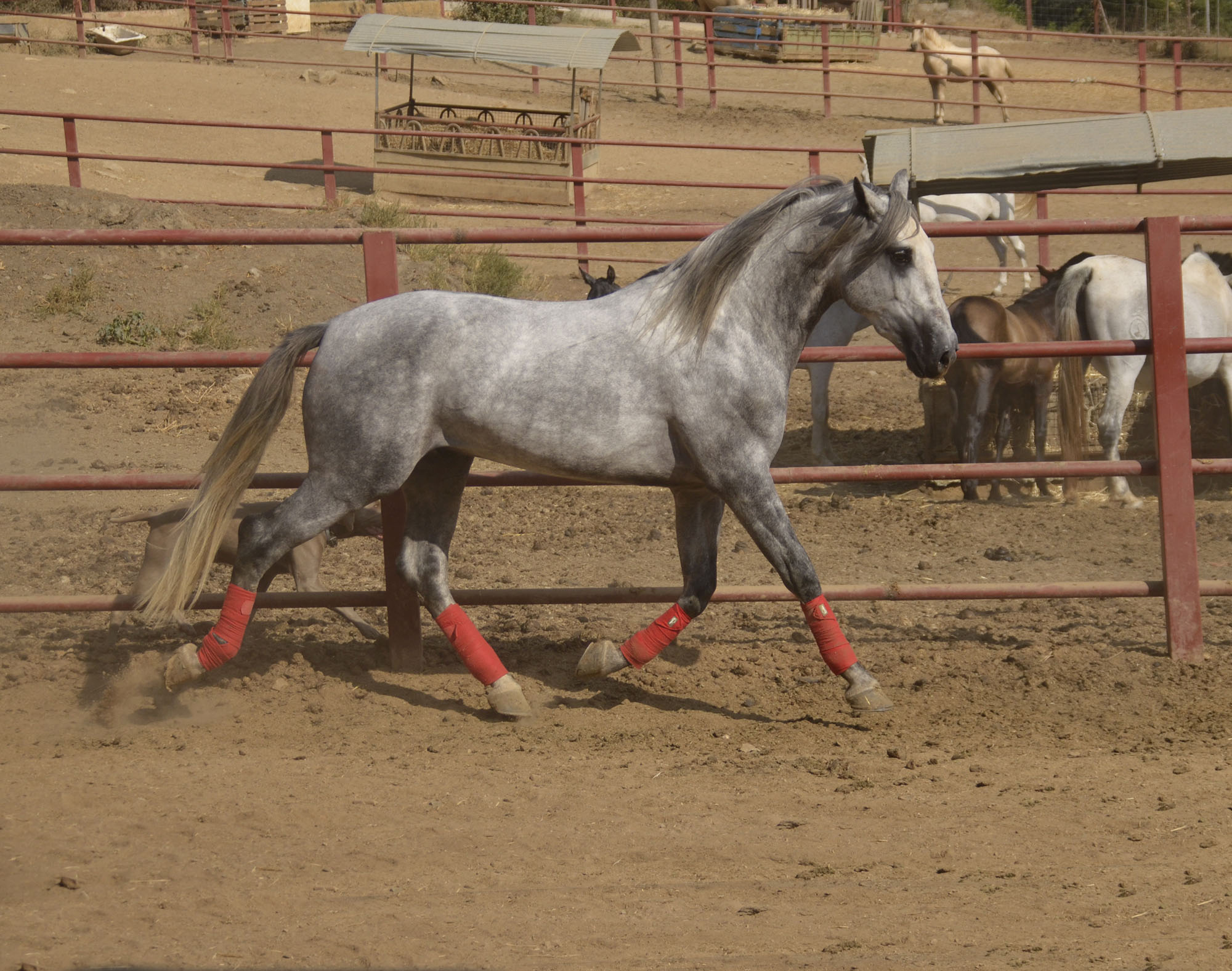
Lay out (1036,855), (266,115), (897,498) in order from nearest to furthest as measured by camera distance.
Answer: (1036,855) → (897,498) → (266,115)

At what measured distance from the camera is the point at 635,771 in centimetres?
357

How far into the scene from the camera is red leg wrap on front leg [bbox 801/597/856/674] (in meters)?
3.82

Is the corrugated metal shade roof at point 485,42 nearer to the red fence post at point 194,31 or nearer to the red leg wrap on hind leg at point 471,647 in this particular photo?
the red fence post at point 194,31

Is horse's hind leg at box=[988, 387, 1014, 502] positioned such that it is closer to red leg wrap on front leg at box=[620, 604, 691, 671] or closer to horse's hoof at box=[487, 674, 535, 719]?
red leg wrap on front leg at box=[620, 604, 691, 671]

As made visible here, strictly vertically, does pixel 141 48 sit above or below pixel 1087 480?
above

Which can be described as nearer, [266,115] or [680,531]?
[680,531]

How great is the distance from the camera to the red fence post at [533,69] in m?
19.5

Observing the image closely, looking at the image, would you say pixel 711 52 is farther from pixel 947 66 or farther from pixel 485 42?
pixel 947 66

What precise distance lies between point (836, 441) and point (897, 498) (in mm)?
1338

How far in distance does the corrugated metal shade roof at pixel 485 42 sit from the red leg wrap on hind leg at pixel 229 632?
520 inches

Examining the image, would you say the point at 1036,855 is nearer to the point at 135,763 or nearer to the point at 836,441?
the point at 135,763

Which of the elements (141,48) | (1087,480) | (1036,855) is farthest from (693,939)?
(141,48)

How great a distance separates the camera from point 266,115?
19000mm

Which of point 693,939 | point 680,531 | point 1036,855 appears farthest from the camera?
point 680,531
